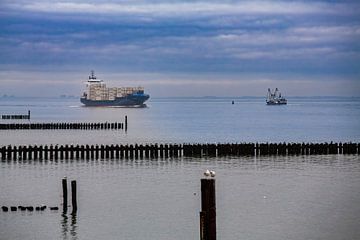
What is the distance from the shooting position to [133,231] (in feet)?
120

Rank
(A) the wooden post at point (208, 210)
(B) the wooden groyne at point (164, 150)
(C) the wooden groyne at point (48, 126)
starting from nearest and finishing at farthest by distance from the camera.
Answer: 1. (A) the wooden post at point (208, 210)
2. (B) the wooden groyne at point (164, 150)
3. (C) the wooden groyne at point (48, 126)

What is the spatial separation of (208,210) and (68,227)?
569 inches

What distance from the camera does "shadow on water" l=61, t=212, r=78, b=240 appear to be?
3528 cm

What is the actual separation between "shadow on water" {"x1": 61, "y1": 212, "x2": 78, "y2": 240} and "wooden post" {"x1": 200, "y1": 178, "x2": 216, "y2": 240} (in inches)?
469

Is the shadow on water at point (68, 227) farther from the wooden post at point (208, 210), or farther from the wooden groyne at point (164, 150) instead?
the wooden groyne at point (164, 150)

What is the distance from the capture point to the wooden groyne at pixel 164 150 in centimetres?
7125

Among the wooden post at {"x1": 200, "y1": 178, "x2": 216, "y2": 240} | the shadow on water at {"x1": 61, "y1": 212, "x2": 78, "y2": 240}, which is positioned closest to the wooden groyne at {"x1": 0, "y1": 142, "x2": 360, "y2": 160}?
the shadow on water at {"x1": 61, "y1": 212, "x2": 78, "y2": 240}

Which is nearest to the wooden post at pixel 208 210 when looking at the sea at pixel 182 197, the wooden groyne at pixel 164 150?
the sea at pixel 182 197

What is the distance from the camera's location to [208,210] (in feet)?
79.5

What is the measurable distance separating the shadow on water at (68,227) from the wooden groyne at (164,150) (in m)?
31.3

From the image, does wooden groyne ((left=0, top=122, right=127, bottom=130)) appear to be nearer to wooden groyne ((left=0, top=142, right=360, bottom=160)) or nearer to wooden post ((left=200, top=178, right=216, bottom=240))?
wooden groyne ((left=0, top=142, right=360, bottom=160))

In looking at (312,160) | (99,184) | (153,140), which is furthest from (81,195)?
(153,140)

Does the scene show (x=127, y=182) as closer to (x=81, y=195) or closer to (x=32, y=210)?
(x=81, y=195)

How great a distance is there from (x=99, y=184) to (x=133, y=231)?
1709 centimetres
